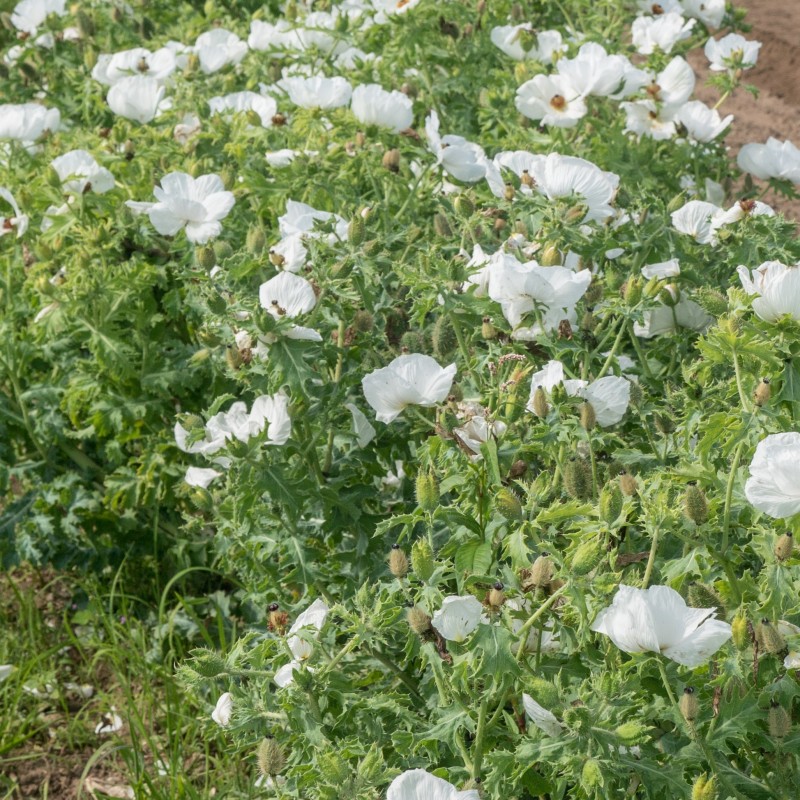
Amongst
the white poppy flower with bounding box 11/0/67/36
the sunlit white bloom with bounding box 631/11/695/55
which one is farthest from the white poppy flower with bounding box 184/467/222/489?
the white poppy flower with bounding box 11/0/67/36

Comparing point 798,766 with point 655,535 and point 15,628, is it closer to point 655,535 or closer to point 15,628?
point 655,535

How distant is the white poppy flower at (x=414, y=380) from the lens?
81.1 inches

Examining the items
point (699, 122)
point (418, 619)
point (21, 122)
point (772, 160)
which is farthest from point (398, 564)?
point (21, 122)

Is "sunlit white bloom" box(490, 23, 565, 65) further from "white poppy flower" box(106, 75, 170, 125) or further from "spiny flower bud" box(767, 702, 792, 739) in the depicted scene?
"spiny flower bud" box(767, 702, 792, 739)

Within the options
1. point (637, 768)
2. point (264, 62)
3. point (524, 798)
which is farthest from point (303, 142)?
point (637, 768)

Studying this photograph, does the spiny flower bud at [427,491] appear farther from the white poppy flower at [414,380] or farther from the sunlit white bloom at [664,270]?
the sunlit white bloom at [664,270]

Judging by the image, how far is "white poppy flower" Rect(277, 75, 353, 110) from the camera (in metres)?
3.21

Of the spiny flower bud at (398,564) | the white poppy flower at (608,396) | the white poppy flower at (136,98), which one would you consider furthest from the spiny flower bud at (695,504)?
the white poppy flower at (136,98)

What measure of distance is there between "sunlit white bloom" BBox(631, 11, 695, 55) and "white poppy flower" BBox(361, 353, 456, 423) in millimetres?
2188

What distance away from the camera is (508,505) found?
1.84 m

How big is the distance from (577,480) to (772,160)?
1588 mm

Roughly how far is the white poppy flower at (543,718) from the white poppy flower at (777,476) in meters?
0.40

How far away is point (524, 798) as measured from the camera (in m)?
2.15

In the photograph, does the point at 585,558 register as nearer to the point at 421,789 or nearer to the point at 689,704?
the point at 689,704
